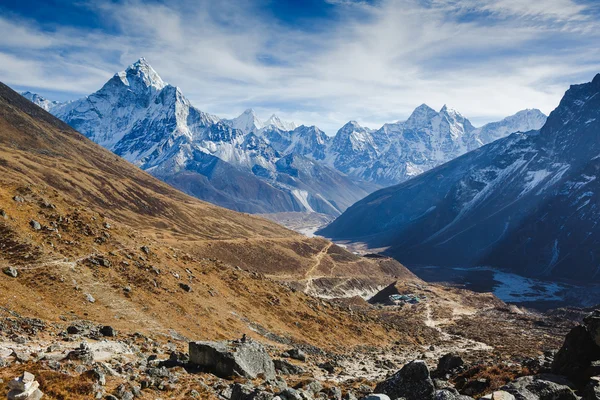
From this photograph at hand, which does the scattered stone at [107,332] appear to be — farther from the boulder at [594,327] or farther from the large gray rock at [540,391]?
the boulder at [594,327]

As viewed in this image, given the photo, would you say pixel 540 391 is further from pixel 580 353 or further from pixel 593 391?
pixel 580 353

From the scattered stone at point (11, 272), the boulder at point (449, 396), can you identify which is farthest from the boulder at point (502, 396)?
the scattered stone at point (11, 272)

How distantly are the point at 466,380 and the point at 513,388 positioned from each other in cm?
948

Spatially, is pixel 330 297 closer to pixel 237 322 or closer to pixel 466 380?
pixel 237 322

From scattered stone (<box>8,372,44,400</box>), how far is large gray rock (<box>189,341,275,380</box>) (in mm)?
12106

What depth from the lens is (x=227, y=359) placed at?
28.7 meters

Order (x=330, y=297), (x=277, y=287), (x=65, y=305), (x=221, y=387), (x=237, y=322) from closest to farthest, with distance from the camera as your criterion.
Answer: (x=221, y=387) → (x=65, y=305) → (x=237, y=322) → (x=277, y=287) → (x=330, y=297)

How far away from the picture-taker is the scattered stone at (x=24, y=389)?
17375 mm

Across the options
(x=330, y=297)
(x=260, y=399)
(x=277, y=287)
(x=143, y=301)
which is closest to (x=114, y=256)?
(x=143, y=301)

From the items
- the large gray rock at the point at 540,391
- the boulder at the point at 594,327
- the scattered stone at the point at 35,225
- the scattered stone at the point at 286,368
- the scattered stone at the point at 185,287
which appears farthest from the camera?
the scattered stone at the point at 185,287

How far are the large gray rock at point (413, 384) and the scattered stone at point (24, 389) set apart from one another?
18732mm

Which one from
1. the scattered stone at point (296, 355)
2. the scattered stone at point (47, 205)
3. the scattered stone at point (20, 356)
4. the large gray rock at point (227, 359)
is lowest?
the scattered stone at point (296, 355)

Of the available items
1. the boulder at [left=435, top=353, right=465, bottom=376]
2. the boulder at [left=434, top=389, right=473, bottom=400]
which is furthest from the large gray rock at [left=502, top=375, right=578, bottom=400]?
A: the boulder at [left=435, top=353, right=465, bottom=376]

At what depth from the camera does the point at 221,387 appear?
25.1 m
